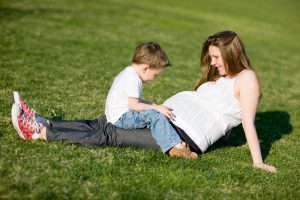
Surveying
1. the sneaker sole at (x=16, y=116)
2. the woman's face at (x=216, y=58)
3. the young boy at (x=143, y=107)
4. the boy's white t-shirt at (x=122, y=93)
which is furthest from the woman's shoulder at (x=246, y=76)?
the sneaker sole at (x=16, y=116)

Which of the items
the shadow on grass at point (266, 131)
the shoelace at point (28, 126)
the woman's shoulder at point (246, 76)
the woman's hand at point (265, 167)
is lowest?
the shadow on grass at point (266, 131)

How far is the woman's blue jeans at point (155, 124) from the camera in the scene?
18.7ft

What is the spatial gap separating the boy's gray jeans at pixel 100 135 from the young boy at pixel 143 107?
0.35ft

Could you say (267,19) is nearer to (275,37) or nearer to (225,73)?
(275,37)

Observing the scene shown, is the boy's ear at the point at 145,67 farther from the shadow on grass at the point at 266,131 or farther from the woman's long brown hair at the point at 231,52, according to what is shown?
the shadow on grass at the point at 266,131

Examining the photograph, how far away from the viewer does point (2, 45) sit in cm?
1155

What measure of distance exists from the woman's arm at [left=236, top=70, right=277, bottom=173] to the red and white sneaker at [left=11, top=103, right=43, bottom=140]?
2699 mm

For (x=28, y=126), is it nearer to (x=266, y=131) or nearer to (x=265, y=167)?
(x=265, y=167)

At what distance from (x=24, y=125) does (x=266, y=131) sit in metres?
4.55

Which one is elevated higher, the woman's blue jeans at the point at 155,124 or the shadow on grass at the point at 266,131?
the woman's blue jeans at the point at 155,124

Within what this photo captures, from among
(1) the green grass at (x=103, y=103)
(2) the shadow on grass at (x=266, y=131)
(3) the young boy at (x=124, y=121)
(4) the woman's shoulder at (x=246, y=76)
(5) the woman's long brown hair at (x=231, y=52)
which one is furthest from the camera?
(2) the shadow on grass at (x=266, y=131)

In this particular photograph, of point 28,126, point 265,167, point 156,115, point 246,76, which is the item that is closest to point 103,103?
point 156,115

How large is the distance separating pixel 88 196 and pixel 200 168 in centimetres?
170

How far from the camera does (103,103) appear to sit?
814 centimetres
